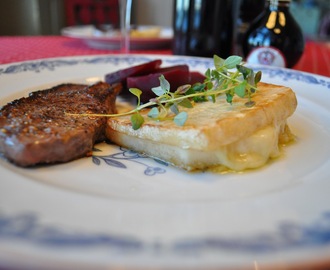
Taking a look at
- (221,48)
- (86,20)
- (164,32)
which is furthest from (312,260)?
(86,20)

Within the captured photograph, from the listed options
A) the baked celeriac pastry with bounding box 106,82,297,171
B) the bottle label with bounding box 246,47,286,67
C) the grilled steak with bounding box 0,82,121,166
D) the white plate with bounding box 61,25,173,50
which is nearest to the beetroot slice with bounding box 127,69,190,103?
the grilled steak with bounding box 0,82,121,166

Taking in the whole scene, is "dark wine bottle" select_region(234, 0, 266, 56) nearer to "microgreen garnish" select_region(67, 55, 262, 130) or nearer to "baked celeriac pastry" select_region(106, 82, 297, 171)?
"microgreen garnish" select_region(67, 55, 262, 130)

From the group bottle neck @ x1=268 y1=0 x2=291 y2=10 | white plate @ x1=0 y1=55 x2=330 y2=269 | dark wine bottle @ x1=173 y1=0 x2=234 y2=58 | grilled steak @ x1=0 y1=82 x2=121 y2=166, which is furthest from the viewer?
dark wine bottle @ x1=173 y1=0 x2=234 y2=58

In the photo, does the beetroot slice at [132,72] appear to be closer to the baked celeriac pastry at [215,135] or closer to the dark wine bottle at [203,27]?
the baked celeriac pastry at [215,135]

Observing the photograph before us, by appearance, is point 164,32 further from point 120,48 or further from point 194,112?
point 194,112

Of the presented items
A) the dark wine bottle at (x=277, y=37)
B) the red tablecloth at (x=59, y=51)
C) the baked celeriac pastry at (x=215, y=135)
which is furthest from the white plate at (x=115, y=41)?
the baked celeriac pastry at (x=215, y=135)

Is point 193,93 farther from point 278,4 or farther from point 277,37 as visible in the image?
point 278,4
